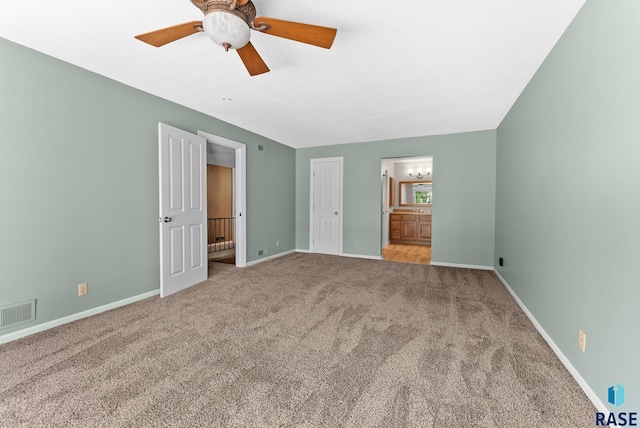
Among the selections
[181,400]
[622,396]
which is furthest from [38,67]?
[622,396]

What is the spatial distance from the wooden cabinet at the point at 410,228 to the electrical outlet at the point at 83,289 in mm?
6765

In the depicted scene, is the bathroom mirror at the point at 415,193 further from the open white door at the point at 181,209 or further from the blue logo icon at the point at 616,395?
the blue logo icon at the point at 616,395

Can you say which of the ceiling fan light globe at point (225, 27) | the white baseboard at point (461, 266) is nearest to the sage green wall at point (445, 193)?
the white baseboard at point (461, 266)

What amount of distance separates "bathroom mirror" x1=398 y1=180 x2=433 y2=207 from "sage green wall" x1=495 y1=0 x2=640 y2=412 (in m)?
5.42

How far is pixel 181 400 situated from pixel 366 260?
412 cm

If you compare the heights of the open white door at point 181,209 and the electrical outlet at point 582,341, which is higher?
the open white door at point 181,209

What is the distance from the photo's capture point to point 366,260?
523cm

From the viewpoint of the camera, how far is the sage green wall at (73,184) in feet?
7.05

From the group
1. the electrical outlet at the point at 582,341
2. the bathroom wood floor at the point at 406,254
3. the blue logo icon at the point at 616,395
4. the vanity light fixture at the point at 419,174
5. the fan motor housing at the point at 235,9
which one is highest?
the fan motor housing at the point at 235,9

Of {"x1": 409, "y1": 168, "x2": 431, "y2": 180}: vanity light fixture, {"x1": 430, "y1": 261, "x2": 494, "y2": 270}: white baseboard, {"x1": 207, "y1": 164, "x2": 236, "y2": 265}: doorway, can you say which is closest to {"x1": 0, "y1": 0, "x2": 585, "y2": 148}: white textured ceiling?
{"x1": 430, "y1": 261, "x2": 494, "y2": 270}: white baseboard

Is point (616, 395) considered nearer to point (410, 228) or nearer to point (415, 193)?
point (410, 228)

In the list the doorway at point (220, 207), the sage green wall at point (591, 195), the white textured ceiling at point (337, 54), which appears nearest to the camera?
the sage green wall at point (591, 195)

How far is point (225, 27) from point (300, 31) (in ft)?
1.49

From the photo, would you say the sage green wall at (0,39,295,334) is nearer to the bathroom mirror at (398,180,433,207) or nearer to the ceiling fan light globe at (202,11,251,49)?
the ceiling fan light globe at (202,11,251,49)
